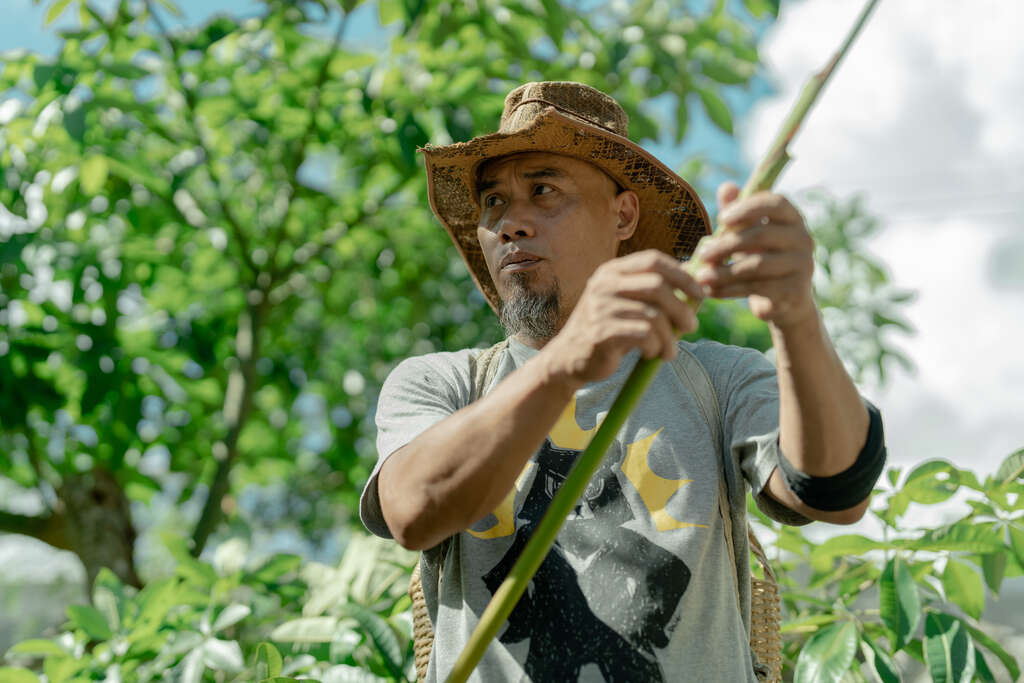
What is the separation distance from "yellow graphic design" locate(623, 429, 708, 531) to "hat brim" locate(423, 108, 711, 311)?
19.6 inches

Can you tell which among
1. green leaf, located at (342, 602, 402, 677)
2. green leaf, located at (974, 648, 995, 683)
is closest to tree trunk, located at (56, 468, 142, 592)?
green leaf, located at (342, 602, 402, 677)

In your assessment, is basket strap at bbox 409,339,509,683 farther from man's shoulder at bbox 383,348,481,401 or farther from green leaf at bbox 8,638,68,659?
green leaf at bbox 8,638,68,659

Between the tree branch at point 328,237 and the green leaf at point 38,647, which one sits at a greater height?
the tree branch at point 328,237

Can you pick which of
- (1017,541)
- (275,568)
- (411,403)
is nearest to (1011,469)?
(1017,541)

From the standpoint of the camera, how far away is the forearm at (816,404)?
1001 millimetres

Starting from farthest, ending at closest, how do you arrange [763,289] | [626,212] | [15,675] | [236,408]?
[236,408] < [15,675] < [626,212] < [763,289]

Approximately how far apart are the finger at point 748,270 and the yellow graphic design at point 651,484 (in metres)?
0.50

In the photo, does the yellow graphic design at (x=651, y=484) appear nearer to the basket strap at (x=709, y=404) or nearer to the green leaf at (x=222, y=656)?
the basket strap at (x=709, y=404)

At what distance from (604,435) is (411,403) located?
0.61 meters

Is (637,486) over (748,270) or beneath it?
beneath

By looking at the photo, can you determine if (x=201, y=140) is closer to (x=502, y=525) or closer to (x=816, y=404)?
(x=502, y=525)

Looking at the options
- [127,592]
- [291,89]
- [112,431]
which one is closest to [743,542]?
[127,592]

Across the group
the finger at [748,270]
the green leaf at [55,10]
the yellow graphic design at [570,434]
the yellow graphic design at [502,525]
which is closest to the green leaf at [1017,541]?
the yellow graphic design at [570,434]

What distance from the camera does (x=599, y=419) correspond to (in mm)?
1453
